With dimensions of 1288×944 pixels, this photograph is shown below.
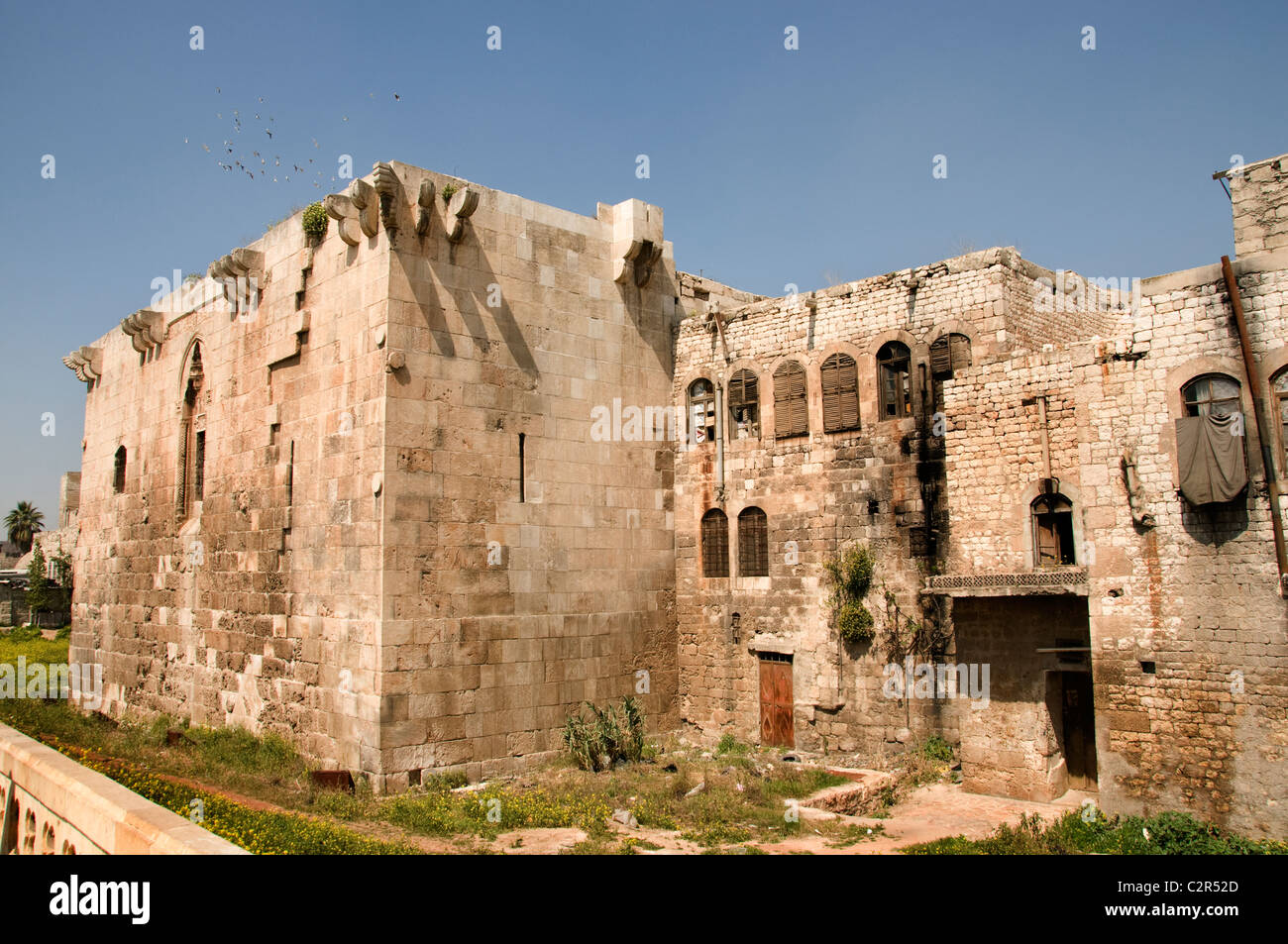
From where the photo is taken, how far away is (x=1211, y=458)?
34.1ft

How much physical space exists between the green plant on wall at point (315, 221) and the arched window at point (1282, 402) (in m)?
13.5

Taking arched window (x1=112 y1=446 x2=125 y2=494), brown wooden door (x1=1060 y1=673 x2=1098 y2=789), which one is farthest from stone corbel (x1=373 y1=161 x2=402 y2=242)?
arched window (x1=112 y1=446 x2=125 y2=494)

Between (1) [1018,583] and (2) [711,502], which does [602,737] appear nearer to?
(2) [711,502]

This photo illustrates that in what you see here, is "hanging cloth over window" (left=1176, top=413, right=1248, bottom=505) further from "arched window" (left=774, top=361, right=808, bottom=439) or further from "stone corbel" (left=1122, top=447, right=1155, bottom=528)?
"arched window" (left=774, top=361, right=808, bottom=439)

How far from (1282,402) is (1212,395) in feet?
2.27

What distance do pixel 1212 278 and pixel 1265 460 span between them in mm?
2224

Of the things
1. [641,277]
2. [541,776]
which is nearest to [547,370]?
[641,277]

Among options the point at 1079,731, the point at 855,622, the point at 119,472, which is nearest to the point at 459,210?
the point at 855,622

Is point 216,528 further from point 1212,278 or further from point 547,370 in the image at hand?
point 1212,278

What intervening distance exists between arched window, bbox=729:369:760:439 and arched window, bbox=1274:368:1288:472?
8035mm

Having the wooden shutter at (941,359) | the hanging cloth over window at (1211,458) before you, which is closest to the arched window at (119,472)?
the wooden shutter at (941,359)

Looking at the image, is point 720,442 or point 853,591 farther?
point 720,442

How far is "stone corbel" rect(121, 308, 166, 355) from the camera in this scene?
20.5 meters
